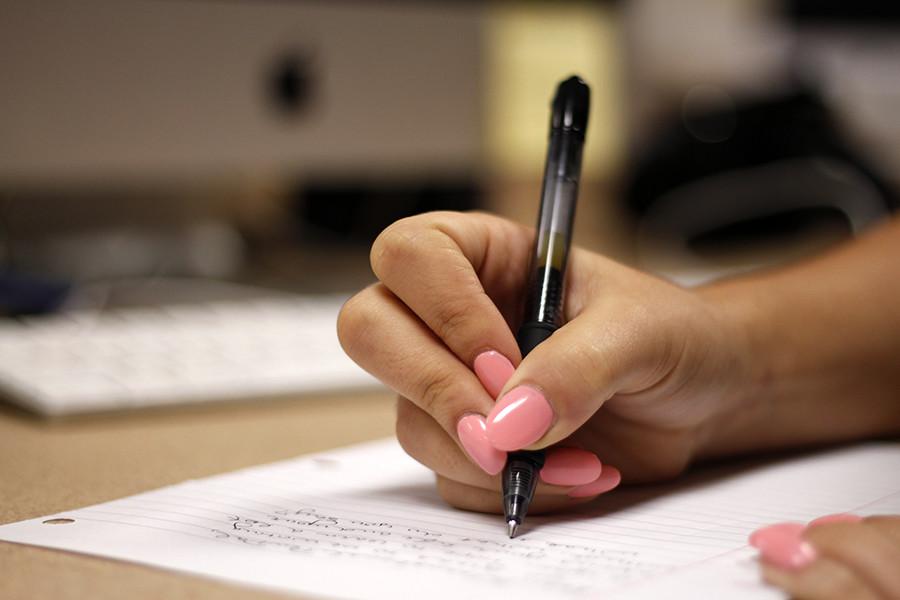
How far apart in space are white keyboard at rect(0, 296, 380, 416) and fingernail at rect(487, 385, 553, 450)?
287mm

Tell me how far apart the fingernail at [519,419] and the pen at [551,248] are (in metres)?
0.02

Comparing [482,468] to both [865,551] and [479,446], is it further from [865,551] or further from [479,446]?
[865,551]

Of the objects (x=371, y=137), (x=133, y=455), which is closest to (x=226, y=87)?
(x=371, y=137)

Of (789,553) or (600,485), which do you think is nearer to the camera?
(789,553)

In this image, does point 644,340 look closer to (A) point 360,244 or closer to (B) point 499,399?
(B) point 499,399

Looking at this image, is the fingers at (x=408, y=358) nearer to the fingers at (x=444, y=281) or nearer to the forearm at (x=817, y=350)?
the fingers at (x=444, y=281)

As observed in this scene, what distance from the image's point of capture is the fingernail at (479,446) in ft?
1.25

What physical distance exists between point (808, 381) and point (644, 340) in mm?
170

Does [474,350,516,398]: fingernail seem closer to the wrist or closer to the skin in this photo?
the skin

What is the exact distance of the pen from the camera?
1.25 feet

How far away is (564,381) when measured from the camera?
0.37m

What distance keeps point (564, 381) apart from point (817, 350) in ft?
0.74

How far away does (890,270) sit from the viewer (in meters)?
0.58

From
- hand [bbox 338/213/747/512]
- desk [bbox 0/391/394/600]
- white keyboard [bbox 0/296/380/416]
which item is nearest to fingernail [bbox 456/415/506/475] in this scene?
hand [bbox 338/213/747/512]
